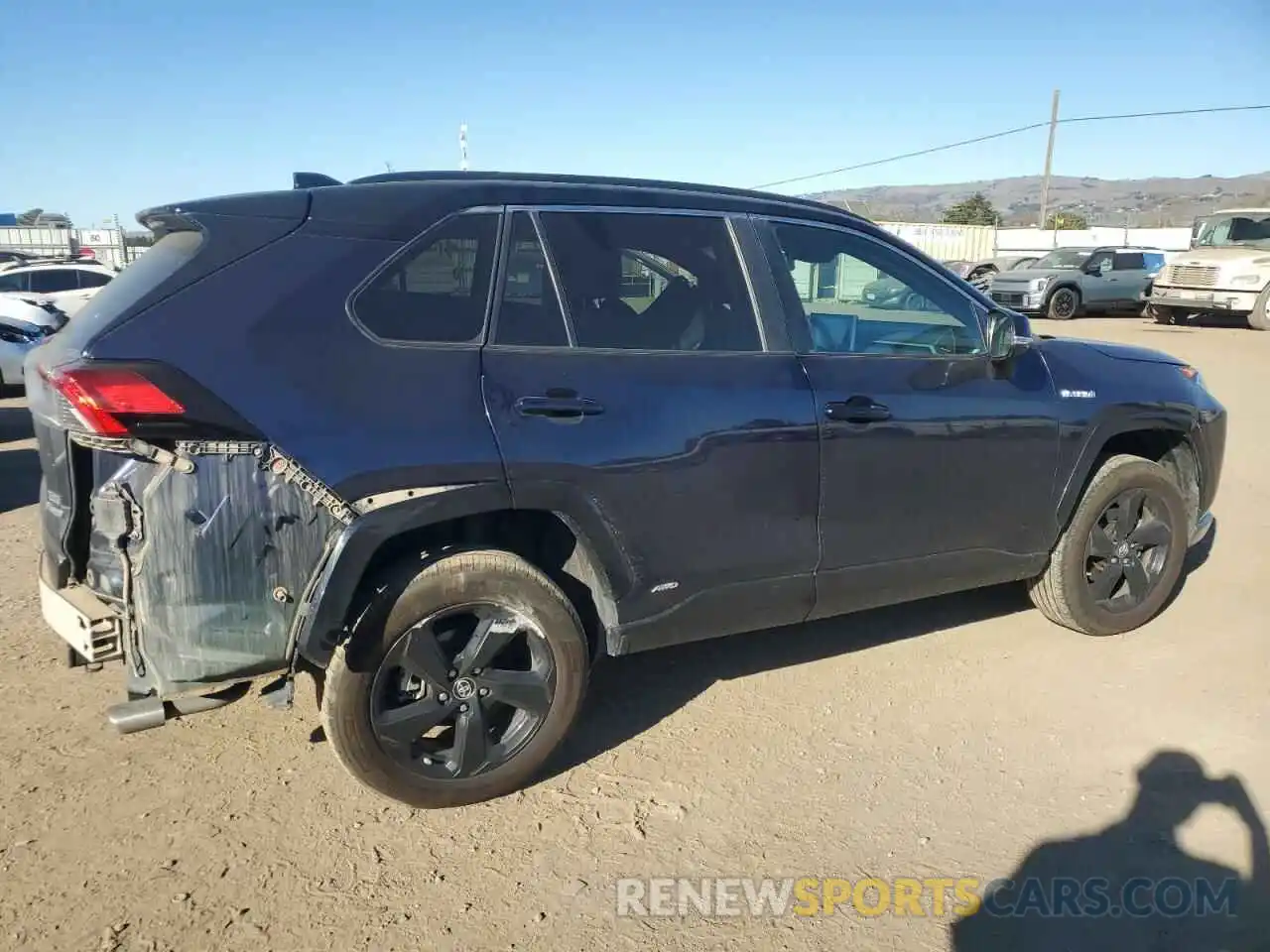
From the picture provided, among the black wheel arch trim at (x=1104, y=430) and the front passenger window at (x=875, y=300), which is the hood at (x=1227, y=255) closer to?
the black wheel arch trim at (x=1104, y=430)

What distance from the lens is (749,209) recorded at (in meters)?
3.57

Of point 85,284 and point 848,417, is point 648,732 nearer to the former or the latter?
point 848,417

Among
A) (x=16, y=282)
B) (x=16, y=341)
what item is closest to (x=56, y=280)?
(x=16, y=282)

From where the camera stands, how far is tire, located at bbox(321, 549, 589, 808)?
9.39ft

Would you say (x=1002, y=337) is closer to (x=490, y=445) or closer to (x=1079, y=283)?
(x=490, y=445)

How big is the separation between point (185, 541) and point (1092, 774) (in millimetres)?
3005

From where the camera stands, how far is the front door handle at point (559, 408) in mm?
2945

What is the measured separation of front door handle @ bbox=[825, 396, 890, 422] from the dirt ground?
1.17 meters

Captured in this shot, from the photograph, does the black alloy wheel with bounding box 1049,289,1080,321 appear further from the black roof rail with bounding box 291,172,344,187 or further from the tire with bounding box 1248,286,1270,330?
the black roof rail with bounding box 291,172,344,187

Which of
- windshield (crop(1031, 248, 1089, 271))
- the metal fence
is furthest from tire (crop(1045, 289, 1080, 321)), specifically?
the metal fence

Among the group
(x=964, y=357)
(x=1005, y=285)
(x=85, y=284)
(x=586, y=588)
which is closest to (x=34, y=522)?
(x=586, y=588)

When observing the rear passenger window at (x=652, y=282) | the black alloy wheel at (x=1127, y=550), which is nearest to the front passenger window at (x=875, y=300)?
the rear passenger window at (x=652, y=282)

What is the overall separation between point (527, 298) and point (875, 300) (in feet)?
5.55

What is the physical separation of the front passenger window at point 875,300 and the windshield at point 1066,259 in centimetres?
2157
